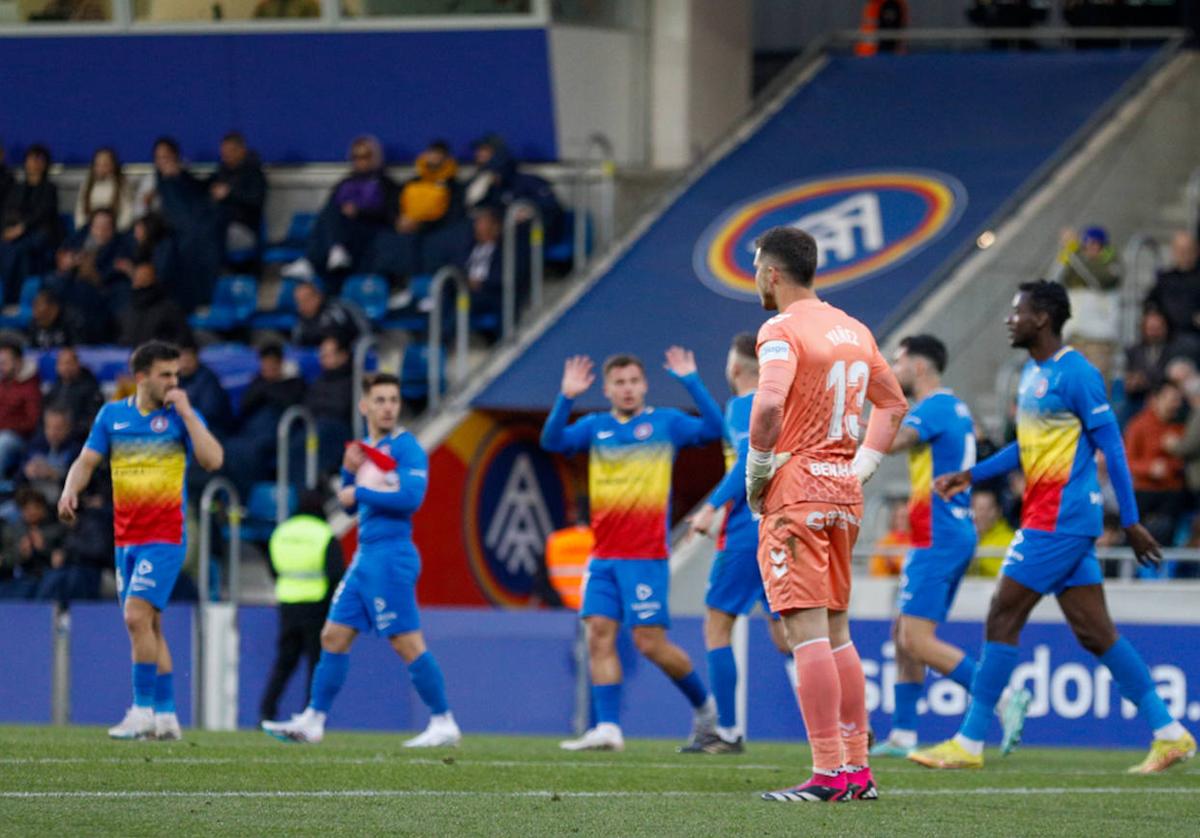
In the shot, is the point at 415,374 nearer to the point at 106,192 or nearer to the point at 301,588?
the point at 106,192

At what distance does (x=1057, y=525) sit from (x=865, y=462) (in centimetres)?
196

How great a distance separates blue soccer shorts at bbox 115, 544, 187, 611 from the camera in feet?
39.7

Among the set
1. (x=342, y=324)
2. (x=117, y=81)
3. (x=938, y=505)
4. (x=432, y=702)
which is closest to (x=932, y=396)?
(x=938, y=505)

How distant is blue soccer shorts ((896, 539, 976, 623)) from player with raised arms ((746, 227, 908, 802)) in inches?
132

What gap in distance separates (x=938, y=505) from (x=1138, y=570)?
589 centimetres

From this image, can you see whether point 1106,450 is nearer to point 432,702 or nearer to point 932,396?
point 932,396

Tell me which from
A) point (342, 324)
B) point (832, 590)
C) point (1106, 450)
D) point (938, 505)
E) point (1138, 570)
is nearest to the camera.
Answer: point (832, 590)

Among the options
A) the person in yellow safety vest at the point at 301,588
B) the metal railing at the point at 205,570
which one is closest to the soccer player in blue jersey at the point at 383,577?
the person in yellow safety vest at the point at 301,588

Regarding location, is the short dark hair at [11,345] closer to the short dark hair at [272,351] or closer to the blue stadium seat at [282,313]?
the short dark hair at [272,351]

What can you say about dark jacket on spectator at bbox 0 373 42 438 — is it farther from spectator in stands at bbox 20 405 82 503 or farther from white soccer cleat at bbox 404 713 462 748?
white soccer cleat at bbox 404 713 462 748

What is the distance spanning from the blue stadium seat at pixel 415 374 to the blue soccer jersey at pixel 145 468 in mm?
8654

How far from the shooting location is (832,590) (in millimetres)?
8688

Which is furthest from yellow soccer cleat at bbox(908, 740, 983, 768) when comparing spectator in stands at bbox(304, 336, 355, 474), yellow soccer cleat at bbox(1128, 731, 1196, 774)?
spectator in stands at bbox(304, 336, 355, 474)

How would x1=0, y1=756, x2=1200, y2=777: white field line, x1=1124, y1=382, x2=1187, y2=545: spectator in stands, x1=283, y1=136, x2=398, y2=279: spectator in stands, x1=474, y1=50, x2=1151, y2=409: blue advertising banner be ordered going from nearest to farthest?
1. x1=0, y1=756, x2=1200, y2=777: white field line
2. x1=1124, y1=382, x2=1187, y2=545: spectator in stands
3. x1=474, y1=50, x2=1151, y2=409: blue advertising banner
4. x1=283, y1=136, x2=398, y2=279: spectator in stands
